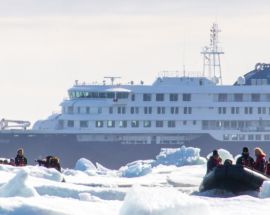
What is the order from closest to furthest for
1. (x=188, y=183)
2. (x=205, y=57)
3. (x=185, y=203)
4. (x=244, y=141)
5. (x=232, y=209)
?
(x=185, y=203) < (x=232, y=209) < (x=188, y=183) < (x=244, y=141) < (x=205, y=57)

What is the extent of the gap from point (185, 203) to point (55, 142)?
187ft

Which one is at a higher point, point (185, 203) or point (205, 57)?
point (205, 57)

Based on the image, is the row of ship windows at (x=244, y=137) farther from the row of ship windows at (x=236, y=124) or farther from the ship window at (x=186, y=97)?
the ship window at (x=186, y=97)

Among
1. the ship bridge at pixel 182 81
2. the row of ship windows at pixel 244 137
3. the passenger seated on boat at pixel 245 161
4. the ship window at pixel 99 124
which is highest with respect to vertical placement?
the ship bridge at pixel 182 81

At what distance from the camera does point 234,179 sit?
69.0 feet

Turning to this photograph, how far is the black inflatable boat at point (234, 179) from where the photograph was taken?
20875 millimetres

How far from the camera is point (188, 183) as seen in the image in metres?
27.1

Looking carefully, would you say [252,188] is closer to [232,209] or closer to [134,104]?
[232,209]

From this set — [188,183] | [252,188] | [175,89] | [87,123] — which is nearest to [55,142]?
[87,123]

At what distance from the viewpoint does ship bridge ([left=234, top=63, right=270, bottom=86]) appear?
69.9 metres

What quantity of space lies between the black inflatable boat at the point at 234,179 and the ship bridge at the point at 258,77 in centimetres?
4877

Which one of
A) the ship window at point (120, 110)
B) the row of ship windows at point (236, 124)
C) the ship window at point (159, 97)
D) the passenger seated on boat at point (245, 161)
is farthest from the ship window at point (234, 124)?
the passenger seated on boat at point (245, 161)

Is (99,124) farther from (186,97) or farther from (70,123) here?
(186,97)

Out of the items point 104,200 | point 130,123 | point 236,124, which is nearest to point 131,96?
point 130,123
